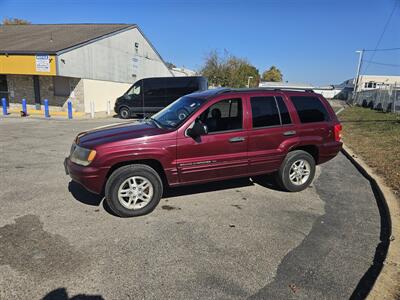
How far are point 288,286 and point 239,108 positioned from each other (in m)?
2.85

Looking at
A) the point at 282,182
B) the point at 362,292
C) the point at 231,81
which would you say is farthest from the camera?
the point at 231,81

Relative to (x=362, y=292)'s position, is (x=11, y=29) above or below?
above

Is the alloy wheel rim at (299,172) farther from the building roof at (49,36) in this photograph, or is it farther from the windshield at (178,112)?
the building roof at (49,36)

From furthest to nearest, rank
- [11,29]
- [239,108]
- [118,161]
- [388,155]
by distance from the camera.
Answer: [11,29] < [388,155] < [239,108] < [118,161]

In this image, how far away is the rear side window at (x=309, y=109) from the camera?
5.39m

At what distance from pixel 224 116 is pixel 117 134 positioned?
172 centimetres

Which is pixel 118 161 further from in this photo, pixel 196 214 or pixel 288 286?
pixel 288 286

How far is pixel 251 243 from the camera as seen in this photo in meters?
3.69

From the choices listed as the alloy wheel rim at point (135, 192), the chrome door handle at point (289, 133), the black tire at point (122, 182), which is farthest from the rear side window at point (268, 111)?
the alloy wheel rim at point (135, 192)

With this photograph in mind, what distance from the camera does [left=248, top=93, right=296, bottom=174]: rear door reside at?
495 centimetres

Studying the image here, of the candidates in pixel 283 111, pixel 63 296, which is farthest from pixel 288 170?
pixel 63 296

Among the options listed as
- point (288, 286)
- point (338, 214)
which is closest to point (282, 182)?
point (338, 214)

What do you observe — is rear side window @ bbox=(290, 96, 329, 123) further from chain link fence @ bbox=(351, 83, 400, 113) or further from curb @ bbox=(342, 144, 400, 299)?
chain link fence @ bbox=(351, 83, 400, 113)

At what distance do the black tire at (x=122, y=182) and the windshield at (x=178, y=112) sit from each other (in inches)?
32.2
